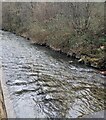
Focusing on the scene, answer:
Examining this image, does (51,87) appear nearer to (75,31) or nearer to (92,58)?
(92,58)

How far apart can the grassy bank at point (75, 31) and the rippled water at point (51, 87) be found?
5.38 ft

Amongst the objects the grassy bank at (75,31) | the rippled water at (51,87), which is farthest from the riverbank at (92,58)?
the rippled water at (51,87)

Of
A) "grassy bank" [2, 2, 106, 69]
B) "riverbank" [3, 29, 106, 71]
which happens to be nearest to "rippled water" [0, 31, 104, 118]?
"riverbank" [3, 29, 106, 71]

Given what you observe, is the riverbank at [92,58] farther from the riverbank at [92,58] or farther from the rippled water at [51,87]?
the rippled water at [51,87]

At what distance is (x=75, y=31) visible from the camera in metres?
23.1

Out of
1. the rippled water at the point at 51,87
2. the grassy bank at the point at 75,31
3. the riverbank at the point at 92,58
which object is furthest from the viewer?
the grassy bank at the point at 75,31

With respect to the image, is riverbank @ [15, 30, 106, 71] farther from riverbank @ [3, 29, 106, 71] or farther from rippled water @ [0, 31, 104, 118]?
rippled water @ [0, 31, 104, 118]

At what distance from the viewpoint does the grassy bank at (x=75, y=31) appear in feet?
64.7

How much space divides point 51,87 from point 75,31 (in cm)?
1126

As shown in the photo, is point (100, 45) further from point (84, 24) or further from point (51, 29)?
point (51, 29)

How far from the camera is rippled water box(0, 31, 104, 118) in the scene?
10180mm

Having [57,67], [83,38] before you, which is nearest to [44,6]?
[83,38]

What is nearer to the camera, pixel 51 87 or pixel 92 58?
pixel 51 87

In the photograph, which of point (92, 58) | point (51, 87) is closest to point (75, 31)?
point (92, 58)
